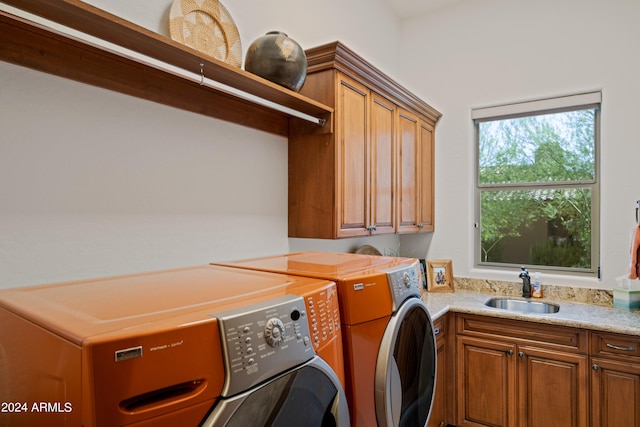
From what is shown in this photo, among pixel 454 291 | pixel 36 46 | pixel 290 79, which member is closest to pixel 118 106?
pixel 36 46

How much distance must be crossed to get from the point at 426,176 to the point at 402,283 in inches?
76.5

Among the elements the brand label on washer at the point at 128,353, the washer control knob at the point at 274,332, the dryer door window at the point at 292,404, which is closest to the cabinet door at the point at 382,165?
the dryer door window at the point at 292,404

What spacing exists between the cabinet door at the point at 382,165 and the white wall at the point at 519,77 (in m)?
0.97

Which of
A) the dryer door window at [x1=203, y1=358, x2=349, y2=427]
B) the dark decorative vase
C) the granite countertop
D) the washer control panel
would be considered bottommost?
the granite countertop

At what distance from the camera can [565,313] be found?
2.51 meters

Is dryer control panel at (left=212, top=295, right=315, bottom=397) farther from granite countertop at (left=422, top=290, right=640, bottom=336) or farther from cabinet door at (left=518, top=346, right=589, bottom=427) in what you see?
cabinet door at (left=518, top=346, right=589, bottom=427)

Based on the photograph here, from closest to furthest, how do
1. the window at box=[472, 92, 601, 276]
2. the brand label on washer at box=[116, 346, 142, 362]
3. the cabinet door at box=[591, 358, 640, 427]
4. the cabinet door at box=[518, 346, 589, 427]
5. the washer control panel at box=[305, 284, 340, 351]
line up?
the brand label on washer at box=[116, 346, 142, 362], the washer control panel at box=[305, 284, 340, 351], the cabinet door at box=[591, 358, 640, 427], the cabinet door at box=[518, 346, 589, 427], the window at box=[472, 92, 601, 276]

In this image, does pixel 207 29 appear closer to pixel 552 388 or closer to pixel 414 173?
pixel 414 173

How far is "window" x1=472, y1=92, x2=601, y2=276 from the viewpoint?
289cm

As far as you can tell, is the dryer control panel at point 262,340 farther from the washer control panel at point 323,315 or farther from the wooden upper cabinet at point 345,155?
the wooden upper cabinet at point 345,155

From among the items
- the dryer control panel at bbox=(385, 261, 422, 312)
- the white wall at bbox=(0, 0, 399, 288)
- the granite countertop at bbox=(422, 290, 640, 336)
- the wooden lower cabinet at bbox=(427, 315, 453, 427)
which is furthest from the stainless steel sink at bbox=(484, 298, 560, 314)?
the white wall at bbox=(0, 0, 399, 288)

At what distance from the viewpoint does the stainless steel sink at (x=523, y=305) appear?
110 inches

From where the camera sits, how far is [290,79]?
161 centimetres

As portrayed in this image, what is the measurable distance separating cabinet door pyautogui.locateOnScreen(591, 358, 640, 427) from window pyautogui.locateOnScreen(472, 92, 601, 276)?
85 cm
